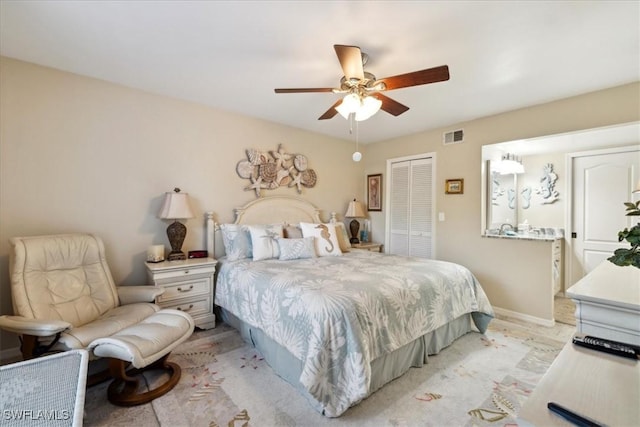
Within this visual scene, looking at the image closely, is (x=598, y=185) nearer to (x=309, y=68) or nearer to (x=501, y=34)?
(x=501, y=34)

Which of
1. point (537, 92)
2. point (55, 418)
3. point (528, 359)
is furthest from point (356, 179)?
point (55, 418)

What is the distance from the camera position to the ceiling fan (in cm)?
→ 185

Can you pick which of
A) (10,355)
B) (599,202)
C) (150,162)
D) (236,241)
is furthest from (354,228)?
(10,355)

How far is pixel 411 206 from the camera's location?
4.50 metres

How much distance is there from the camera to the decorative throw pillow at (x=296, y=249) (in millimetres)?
3203

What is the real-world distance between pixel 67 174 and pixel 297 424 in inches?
117

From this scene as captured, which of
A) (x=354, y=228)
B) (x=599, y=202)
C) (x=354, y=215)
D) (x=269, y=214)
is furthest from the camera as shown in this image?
(x=354, y=228)

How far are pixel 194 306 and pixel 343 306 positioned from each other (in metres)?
1.91

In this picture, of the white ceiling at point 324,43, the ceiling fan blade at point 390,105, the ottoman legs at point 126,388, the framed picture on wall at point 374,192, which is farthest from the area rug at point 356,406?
the framed picture on wall at point 374,192

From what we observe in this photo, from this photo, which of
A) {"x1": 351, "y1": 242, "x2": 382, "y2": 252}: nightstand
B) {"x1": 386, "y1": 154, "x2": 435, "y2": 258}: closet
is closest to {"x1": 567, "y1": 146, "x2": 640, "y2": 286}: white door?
{"x1": 386, "y1": 154, "x2": 435, "y2": 258}: closet

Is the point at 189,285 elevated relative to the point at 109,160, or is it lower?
lower

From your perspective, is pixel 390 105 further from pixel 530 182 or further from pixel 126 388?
pixel 530 182

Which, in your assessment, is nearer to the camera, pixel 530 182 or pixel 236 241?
pixel 236 241

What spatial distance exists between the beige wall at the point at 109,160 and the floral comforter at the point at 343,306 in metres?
1.02
